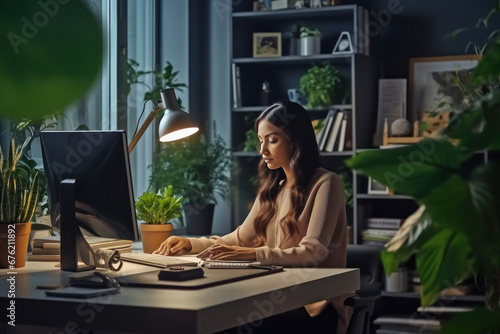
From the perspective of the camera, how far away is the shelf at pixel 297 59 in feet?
14.6

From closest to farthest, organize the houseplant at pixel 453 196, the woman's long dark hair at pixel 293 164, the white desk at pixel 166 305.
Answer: the houseplant at pixel 453 196 < the white desk at pixel 166 305 < the woman's long dark hair at pixel 293 164

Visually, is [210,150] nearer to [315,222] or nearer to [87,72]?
[315,222]

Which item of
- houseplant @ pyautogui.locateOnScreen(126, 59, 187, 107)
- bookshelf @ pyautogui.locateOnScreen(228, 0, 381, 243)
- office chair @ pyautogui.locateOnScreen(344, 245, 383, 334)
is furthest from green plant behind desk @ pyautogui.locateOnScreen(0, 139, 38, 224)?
bookshelf @ pyautogui.locateOnScreen(228, 0, 381, 243)

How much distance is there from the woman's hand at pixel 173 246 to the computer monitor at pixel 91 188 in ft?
1.28

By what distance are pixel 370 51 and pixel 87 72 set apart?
14.8ft

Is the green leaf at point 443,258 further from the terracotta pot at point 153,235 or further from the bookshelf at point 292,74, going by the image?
the bookshelf at point 292,74

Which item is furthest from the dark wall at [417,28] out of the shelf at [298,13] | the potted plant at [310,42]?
the potted plant at [310,42]

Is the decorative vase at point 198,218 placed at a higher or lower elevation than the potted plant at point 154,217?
lower

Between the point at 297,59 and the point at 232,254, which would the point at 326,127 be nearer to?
the point at 297,59

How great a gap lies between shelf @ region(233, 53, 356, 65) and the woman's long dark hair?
5.34ft

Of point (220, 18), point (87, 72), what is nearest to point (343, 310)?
point (87, 72)

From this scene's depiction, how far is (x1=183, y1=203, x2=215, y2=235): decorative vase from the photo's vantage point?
14.7 ft

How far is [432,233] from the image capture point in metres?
0.42

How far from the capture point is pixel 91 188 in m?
2.28
